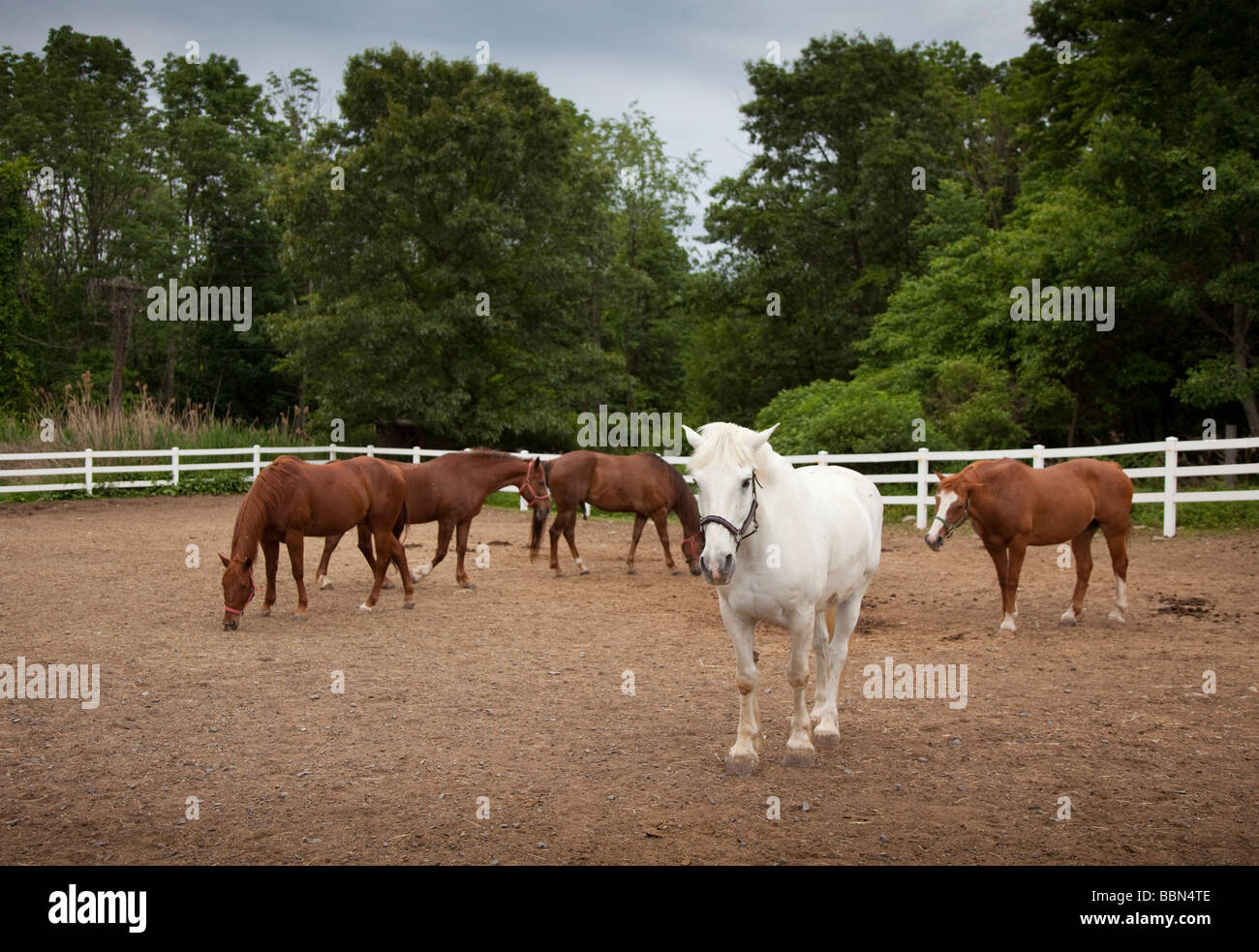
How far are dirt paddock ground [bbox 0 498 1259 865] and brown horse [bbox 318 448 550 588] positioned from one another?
2.08ft

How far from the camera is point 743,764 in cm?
501

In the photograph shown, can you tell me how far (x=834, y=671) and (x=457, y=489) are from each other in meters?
6.58

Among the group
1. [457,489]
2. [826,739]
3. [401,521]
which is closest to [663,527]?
[457,489]

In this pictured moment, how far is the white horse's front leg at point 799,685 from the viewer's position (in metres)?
5.00

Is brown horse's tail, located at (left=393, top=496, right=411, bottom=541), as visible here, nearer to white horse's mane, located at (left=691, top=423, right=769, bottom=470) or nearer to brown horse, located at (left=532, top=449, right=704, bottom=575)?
brown horse, located at (left=532, top=449, right=704, bottom=575)

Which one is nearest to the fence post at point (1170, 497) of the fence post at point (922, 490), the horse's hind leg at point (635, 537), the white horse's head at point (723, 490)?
the fence post at point (922, 490)

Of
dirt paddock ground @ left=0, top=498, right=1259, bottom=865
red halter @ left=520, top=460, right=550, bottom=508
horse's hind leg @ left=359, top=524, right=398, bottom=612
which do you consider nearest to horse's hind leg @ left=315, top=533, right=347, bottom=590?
dirt paddock ground @ left=0, top=498, right=1259, bottom=865

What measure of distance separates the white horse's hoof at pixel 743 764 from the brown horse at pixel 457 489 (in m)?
6.53

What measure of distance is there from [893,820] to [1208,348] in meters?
18.0

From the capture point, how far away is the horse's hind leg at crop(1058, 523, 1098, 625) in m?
8.94

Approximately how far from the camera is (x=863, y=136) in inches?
1153

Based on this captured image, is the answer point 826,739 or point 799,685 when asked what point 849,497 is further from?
point 826,739

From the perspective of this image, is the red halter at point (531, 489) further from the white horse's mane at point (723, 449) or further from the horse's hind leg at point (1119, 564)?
the white horse's mane at point (723, 449)
